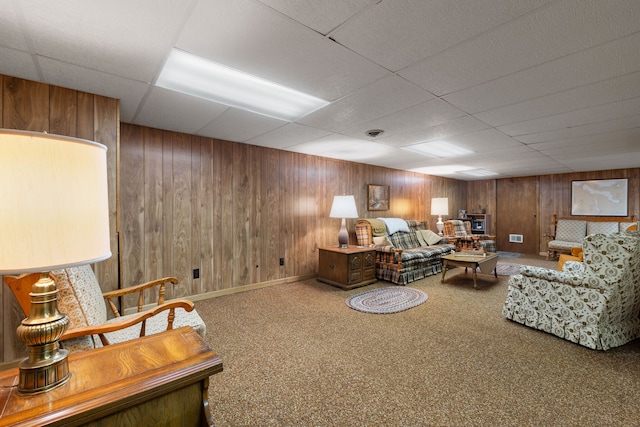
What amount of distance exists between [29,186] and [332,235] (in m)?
4.51

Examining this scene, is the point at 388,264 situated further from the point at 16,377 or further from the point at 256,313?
the point at 16,377

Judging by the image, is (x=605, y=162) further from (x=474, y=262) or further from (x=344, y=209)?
(x=344, y=209)

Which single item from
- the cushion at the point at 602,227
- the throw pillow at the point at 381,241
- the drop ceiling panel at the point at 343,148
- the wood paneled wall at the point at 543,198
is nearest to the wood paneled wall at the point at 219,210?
the drop ceiling panel at the point at 343,148

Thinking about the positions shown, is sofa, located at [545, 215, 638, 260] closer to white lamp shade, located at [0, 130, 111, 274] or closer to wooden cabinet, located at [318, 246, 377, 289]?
wooden cabinet, located at [318, 246, 377, 289]

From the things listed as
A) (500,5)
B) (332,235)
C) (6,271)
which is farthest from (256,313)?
(500,5)

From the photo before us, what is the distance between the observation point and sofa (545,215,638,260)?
5.98 meters

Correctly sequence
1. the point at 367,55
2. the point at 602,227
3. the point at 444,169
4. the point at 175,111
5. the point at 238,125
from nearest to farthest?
1. the point at 367,55
2. the point at 175,111
3. the point at 238,125
4. the point at 602,227
5. the point at 444,169

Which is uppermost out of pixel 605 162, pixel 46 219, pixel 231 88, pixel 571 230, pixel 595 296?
pixel 231 88

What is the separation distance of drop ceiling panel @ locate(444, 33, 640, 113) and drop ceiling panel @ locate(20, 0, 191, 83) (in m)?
2.13

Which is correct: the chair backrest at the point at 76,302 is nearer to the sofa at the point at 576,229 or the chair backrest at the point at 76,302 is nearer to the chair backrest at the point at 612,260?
the chair backrest at the point at 612,260

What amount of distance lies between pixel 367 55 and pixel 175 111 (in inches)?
77.0

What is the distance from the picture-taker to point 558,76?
6.53 feet

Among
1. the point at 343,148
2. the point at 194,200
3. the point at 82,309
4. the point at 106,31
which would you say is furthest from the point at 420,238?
the point at 106,31

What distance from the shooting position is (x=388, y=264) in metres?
4.52
